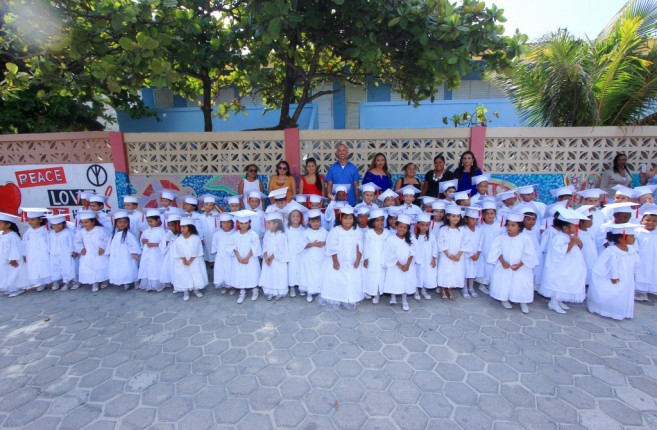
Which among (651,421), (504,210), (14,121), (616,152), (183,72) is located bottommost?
(651,421)

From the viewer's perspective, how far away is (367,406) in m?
2.92

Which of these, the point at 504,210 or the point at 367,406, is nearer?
the point at 367,406

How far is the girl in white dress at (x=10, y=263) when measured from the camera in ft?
17.0

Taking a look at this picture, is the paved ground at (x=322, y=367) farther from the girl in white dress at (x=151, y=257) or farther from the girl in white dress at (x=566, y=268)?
the girl in white dress at (x=151, y=257)

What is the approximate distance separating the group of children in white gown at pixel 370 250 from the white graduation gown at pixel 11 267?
0.01 m

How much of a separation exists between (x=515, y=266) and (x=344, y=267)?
2.17 metres

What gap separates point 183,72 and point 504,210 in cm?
612

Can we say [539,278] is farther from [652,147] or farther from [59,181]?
[59,181]

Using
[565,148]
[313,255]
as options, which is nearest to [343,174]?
[313,255]

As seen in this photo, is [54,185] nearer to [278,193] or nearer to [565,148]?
[278,193]

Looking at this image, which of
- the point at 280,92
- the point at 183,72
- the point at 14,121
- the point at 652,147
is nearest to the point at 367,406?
the point at 183,72

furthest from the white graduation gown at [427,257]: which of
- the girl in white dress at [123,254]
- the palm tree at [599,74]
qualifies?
the girl in white dress at [123,254]

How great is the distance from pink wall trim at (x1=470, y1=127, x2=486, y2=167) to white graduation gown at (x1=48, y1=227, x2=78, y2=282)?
22.8 feet

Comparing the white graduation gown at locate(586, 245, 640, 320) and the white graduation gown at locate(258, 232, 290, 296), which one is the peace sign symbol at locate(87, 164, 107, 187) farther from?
the white graduation gown at locate(586, 245, 640, 320)
